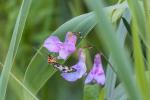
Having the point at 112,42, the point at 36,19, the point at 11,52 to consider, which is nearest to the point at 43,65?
the point at 11,52

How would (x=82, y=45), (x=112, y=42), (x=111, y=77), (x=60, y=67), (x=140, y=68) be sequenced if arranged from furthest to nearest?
(x=82, y=45)
(x=111, y=77)
(x=60, y=67)
(x=140, y=68)
(x=112, y=42)

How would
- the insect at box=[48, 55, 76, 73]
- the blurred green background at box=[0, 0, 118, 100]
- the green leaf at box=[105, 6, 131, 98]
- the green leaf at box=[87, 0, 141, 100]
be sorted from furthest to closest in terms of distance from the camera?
the blurred green background at box=[0, 0, 118, 100]
the green leaf at box=[105, 6, 131, 98]
the insect at box=[48, 55, 76, 73]
the green leaf at box=[87, 0, 141, 100]

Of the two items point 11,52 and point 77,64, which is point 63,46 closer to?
point 77,64

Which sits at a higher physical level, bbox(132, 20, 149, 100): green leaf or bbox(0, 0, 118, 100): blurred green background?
bbox(132, 20, 149, 100): green leaf

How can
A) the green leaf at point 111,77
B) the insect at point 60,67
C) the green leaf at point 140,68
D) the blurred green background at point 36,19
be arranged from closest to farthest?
the green leaf at point 140,68
the insect at point 60,67
the green leaf at point 111,77
the blurred green background at point 36,19

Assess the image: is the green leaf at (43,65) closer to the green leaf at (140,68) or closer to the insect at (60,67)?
the insect at (60,67)

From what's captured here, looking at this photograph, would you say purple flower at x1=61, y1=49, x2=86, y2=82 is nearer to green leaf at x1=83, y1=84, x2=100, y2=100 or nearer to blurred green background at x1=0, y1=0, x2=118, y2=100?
green leaf at x1=83, y1=84, x2=100, y2=100

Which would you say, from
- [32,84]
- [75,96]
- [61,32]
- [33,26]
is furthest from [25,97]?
[33,26]

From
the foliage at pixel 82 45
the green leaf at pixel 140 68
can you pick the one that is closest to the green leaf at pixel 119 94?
the foliage at pixel 82 45

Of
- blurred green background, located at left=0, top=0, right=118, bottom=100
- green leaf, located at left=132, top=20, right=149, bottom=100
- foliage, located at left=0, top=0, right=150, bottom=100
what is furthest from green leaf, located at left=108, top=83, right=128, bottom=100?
blurred green background, located at left=0, top=0, right=118, bottom=100
